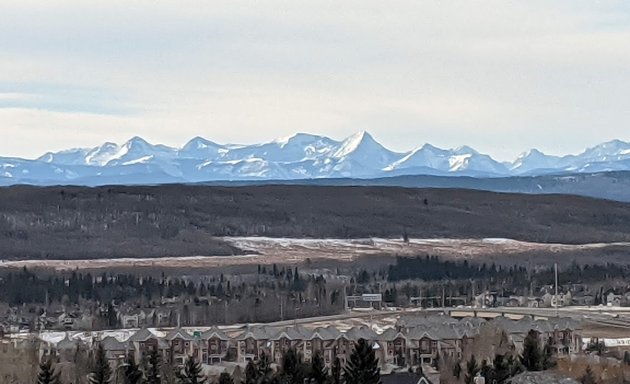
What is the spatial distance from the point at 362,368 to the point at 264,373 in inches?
269

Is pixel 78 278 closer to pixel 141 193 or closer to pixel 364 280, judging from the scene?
pixel 364 280

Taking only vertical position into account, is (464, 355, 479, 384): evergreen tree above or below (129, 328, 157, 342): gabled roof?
above

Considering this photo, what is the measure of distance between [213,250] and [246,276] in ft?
104

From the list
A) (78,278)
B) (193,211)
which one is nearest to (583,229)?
(193,211)

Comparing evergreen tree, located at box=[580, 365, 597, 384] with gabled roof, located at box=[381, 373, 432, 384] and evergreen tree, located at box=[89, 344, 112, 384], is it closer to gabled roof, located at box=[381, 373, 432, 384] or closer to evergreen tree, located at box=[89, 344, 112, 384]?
gabled roof, located at box=[381, 373, 432, 384]

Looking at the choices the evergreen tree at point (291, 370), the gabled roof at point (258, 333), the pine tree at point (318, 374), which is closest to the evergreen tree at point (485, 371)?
the pine tree at point (318, 374)

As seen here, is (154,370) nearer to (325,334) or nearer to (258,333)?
(325,334)

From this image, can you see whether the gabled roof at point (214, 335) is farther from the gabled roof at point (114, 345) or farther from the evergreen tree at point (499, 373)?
the evergreen tree at point (499, 373)

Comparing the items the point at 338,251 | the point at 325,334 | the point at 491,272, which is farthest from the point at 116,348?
the point at 338,251

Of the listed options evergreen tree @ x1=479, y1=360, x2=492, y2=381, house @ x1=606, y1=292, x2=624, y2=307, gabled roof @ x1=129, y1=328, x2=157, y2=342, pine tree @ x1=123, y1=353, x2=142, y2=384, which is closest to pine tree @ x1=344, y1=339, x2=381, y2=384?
evergreen tree @ x1=479, y1=360, x2=492, y2=381

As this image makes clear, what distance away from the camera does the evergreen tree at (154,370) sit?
178ft

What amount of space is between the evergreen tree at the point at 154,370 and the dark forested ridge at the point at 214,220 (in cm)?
9361

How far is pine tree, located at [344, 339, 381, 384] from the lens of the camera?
48344mm

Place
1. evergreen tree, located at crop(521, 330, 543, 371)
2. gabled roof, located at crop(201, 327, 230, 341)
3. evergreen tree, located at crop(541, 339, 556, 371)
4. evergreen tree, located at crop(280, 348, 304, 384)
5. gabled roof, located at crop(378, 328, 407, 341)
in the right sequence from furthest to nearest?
gabled roof, located at crop(201, 327, 230, 341) → gabled roof, located at crop(378, 328, 407, 341) → evergreen tree, located at crop(541, 339, 556, 371) → evergreen tree, located at crop(521, 330, 543, 371) → evergreen tree, located at crop(280, 348, 304, 384)
